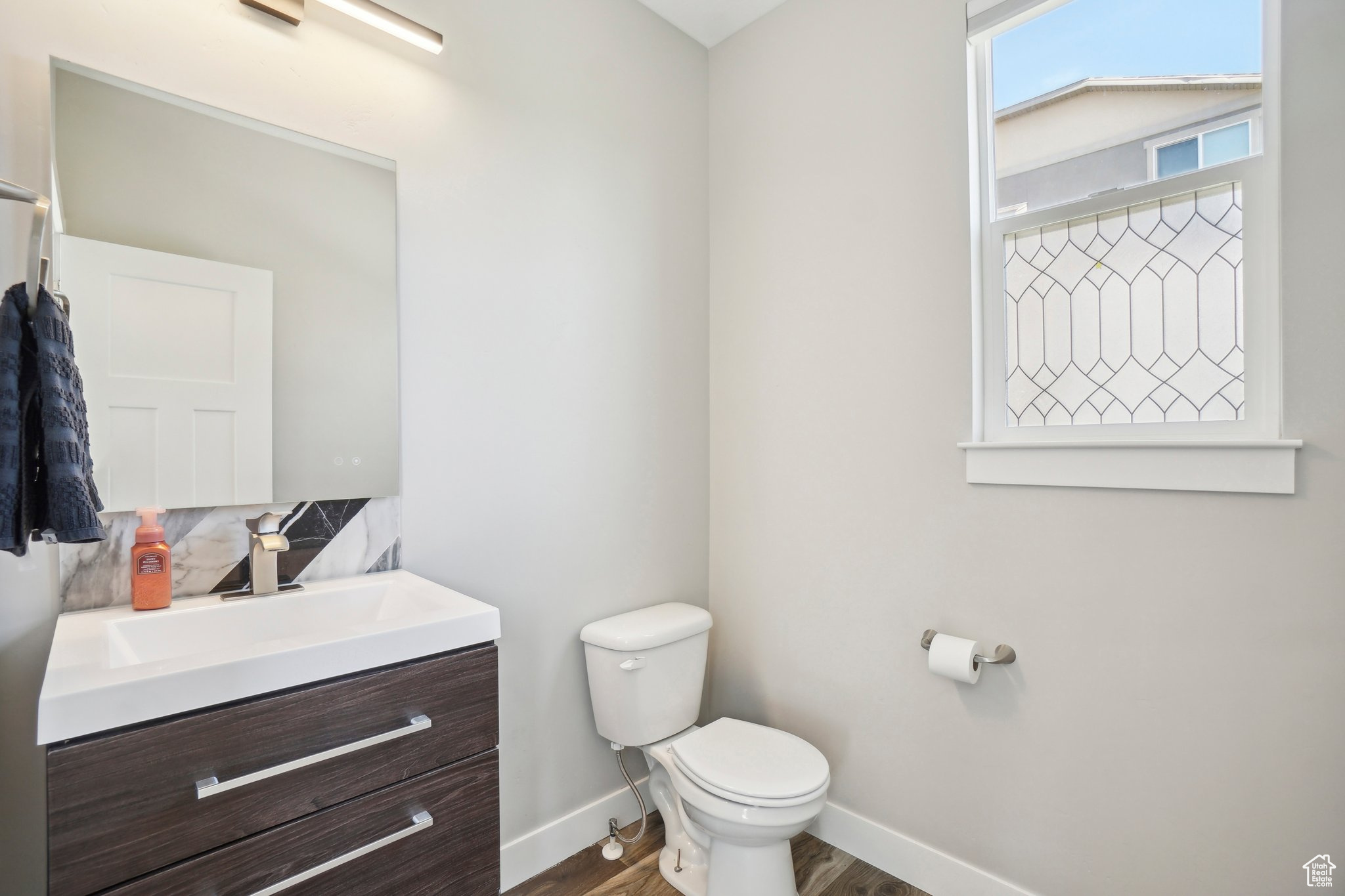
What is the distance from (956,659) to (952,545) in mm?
294

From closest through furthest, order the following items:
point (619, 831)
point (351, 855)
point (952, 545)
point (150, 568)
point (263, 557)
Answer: point (351, 855)
point (150, 568)
point (263, 557)
point (952, 545)
point (619, 831)

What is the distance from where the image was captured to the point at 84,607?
1191mm

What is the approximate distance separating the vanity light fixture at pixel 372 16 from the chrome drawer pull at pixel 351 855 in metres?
1.64

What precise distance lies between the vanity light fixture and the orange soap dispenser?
107cm

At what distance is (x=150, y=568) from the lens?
1.20m

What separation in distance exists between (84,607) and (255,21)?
1.24m

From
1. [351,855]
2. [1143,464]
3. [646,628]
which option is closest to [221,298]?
[351,855]

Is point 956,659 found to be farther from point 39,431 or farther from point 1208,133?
point 39,431

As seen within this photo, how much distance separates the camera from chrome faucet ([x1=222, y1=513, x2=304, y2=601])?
1.33m

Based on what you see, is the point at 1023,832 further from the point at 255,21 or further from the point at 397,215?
the point at 255,21

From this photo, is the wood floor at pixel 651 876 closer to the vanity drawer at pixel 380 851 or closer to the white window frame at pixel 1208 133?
the vanity drawer at pixel 380 851

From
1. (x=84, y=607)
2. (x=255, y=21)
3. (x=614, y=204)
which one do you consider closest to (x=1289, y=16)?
(x=614, y=204)

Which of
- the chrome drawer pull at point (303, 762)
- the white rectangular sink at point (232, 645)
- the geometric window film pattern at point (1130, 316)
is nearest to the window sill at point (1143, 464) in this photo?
the geometric window film pattern at point (1130, 316)

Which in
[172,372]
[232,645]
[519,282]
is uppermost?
[519,282]
